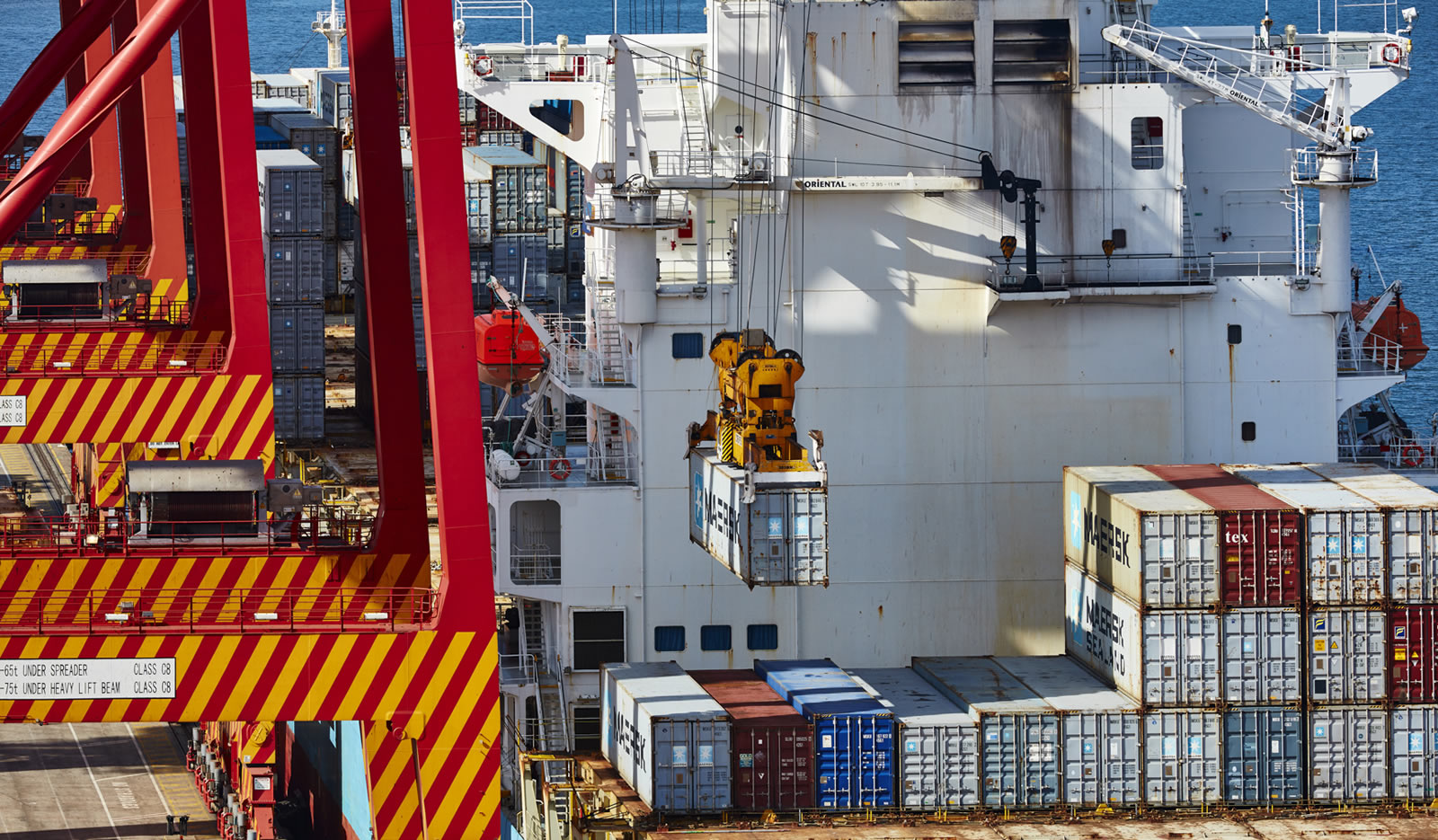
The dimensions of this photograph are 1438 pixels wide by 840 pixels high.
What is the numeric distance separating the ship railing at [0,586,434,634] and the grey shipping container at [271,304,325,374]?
36.9m

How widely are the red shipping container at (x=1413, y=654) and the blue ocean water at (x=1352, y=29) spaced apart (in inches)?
1676

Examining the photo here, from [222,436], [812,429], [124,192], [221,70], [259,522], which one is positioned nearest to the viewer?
[259,522]

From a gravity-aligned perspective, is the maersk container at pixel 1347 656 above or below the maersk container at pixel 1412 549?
below

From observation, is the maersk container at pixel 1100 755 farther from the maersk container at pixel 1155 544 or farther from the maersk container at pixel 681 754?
the maersk container at pixel 681 754

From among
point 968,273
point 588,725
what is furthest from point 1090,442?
point 588,725

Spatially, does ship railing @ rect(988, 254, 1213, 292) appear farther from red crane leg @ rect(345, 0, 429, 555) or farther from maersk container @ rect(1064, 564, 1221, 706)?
red crane leg @ rect(345, 0, 429, 555)

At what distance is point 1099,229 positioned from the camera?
32.7 meters

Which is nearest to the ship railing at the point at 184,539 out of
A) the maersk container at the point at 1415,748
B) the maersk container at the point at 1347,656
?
the maersk container at the point at 1347,656

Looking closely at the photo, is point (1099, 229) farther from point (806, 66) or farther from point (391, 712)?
point (391, 712)

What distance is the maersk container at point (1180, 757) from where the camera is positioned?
1089 inches

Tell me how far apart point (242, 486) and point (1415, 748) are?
51.1ft

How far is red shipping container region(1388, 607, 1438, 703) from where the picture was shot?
27766 mm

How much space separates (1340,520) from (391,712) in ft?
45.2

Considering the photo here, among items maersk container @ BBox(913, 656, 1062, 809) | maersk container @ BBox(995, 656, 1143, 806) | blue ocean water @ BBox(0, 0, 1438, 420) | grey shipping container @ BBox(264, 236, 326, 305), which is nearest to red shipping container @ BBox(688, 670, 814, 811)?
maersk container @ BBox(913, 656, 1062, 809)
